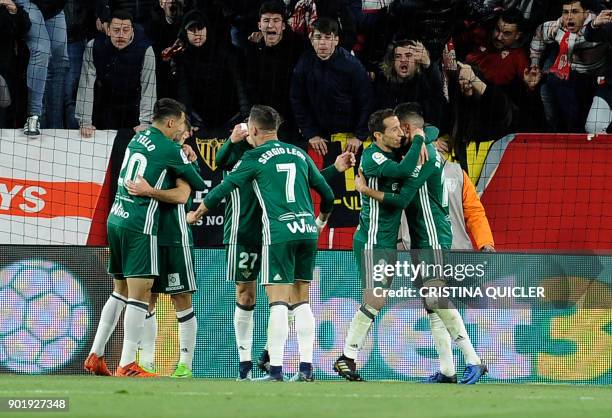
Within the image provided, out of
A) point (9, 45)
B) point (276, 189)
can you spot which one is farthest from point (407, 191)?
point (9, 45)

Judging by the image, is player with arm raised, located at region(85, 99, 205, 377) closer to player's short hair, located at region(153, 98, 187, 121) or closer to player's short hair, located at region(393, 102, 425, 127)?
player's short hair, located at region(153, 98, 187, 121)

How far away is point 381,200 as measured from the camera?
30.8 ft

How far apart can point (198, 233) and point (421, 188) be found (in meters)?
4.21

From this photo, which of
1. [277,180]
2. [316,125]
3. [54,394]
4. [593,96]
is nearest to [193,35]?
[316,125]

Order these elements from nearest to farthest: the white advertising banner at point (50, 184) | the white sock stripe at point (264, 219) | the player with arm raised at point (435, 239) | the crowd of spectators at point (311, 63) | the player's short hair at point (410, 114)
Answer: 1. the white sock stripe at point (264, 219)
2. the player with arm raised at point (435, 239)
3. the player's short hair at point (410, 114)
4. the white advertising banner at point (50, 184)
5. the crowd of spectators at point (311, 63)

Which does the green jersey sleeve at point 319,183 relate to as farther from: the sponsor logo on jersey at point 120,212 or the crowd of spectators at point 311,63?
the crowd of spectators at point 311,63

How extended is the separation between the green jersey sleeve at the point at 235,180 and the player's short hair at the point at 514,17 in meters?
6.01

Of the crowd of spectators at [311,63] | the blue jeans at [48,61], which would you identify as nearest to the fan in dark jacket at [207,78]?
the crowd of spectators at [311,63]

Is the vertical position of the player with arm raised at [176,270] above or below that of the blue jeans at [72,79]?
below

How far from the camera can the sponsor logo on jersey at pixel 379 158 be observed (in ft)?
30.7

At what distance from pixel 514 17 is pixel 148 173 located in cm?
623

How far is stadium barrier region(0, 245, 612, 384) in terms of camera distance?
999cm

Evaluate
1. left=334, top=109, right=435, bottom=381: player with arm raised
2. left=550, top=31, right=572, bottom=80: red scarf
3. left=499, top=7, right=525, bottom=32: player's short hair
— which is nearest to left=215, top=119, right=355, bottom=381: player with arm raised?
left=334, top=109, right=435, bottom=381: player with arm raised

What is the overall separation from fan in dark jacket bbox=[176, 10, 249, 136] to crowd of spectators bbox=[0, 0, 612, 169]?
0.6 inches
